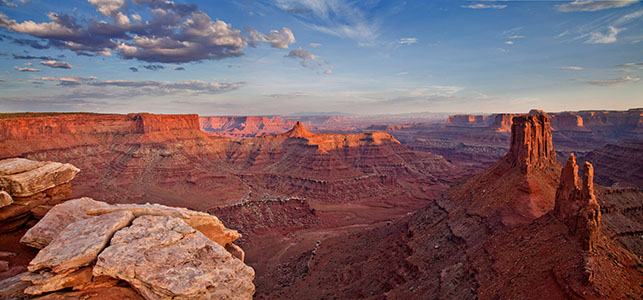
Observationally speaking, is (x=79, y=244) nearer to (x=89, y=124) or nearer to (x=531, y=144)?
(x=531, y=144)

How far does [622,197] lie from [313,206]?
6246 cm

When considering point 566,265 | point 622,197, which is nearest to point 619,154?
point 622,197

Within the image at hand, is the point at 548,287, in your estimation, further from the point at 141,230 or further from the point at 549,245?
the point at 141,230

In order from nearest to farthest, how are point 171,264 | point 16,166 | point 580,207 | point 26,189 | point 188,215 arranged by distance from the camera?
point 171,264, point 188,215, point 26,189, point 16,166, point 580,207

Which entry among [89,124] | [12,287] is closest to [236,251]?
[12,287]

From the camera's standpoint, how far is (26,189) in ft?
51.9

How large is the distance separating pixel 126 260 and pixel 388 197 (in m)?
91.4

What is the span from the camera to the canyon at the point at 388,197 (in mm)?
21109

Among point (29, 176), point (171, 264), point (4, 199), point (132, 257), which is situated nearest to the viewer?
point (132, 257)

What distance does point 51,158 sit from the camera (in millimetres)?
88000

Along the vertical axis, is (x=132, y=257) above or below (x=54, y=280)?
above

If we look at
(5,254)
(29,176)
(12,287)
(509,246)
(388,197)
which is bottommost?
(388,197)

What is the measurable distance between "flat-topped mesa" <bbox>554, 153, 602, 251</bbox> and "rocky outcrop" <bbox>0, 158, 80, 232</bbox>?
3150 centimetres

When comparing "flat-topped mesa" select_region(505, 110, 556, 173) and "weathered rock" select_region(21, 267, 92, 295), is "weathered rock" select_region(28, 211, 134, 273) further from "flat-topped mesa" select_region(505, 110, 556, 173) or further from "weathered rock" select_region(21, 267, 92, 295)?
"flat-topped mesa" select_region(505, 110, 556, 173)
